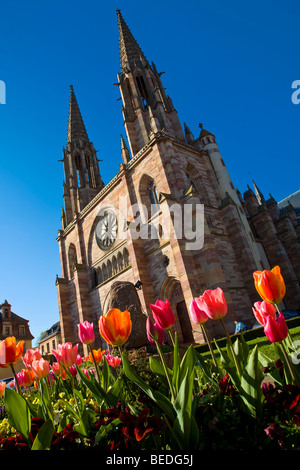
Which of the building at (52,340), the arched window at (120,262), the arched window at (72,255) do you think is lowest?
the building at (52,340)

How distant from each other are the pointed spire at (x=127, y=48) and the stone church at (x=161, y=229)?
0.33ft

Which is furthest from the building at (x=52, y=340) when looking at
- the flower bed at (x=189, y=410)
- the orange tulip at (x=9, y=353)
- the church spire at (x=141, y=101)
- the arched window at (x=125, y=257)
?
the flower bed at (x=189, y=410)

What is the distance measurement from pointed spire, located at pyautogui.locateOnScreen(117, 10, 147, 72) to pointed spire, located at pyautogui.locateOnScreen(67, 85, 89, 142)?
10.3 m

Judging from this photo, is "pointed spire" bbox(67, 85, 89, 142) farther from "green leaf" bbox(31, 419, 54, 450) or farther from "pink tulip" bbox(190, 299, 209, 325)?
"green leaf" bbox(31, 419, 54, 450)

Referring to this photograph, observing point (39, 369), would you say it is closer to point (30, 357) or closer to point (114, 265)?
point (30, 357)

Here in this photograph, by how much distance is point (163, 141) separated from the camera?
1780cm

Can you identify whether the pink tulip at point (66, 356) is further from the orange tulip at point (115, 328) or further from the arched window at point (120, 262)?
the arched window at point (120, 262)

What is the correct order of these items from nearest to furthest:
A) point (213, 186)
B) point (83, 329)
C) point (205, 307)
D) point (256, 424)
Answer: point (256, 424), point (205, 307), point (83, 329), point (213, 186)

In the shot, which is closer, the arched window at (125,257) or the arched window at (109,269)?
the arched window at (125,257)

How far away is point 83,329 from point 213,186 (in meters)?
18.6

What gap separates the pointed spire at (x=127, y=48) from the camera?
84.4ft
